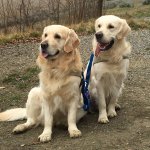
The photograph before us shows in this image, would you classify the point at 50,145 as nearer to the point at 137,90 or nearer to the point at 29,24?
the point at 137,90

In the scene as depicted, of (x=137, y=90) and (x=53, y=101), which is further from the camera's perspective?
(x=137, y=90)

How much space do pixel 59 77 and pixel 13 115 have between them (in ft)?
3.52

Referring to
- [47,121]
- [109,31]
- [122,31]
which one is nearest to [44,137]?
[47,121]

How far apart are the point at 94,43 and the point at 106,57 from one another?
0.83ft

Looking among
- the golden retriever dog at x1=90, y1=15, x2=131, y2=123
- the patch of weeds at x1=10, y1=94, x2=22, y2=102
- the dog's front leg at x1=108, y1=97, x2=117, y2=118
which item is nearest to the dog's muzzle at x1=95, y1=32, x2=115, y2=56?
the golden retriever dog at x1=90, y1=15, x2=131, y2=123

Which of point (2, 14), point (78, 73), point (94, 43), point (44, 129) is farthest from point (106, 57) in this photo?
point (2, 14)

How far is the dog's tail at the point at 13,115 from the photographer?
246 inches

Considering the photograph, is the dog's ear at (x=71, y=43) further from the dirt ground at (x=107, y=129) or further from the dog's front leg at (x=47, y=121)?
the dirt ground at (x=107, y=129)

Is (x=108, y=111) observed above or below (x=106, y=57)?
below

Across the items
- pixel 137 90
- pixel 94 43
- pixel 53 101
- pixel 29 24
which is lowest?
pixel 29 24

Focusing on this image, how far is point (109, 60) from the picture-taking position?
6055 millimetres

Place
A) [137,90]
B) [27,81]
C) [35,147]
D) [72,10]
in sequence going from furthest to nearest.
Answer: [72,10]
[27,81]
[137,90]
[35,147]

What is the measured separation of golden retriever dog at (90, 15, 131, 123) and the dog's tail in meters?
1.03

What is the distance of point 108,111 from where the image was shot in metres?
6.24
